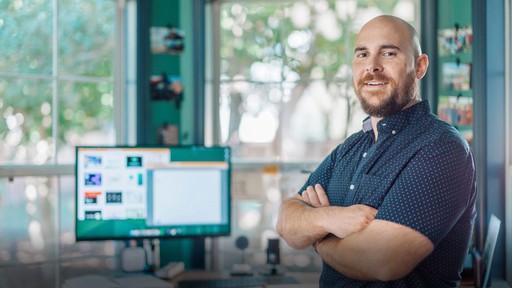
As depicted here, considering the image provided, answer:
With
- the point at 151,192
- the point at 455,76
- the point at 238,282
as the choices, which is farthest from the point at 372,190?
the point at 455,76

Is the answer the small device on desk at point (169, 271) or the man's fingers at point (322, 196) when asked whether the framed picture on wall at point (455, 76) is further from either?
the small device on desk at point (169, 271)

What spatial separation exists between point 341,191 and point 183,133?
195 cm

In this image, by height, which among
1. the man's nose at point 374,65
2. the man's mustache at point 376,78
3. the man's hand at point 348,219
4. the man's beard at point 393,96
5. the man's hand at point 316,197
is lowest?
the man's hand at point 348,219

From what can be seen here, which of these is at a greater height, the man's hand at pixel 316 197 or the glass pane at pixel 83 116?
the glass pane at pixel 83 116

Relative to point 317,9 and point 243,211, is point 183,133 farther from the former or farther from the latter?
point 317,9

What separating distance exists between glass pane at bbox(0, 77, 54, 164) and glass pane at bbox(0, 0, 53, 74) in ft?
0.26

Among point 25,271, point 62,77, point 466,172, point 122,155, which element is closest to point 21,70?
point 62,77

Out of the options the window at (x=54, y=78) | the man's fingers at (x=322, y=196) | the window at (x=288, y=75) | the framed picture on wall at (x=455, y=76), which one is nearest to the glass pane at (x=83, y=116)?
the window at (x=54, y=78)

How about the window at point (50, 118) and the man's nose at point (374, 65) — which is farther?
the window at point (50, 118)

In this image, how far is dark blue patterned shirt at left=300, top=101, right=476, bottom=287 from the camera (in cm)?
150

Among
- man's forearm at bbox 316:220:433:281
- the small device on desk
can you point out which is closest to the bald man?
man's forearm at bbox 316:220:433:281

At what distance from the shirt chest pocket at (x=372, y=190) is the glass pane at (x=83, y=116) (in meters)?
2.09

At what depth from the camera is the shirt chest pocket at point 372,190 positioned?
162 cm

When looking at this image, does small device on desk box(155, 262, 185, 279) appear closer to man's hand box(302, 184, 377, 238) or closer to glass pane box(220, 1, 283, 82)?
glass pane box(220, 1, 283, 82)
